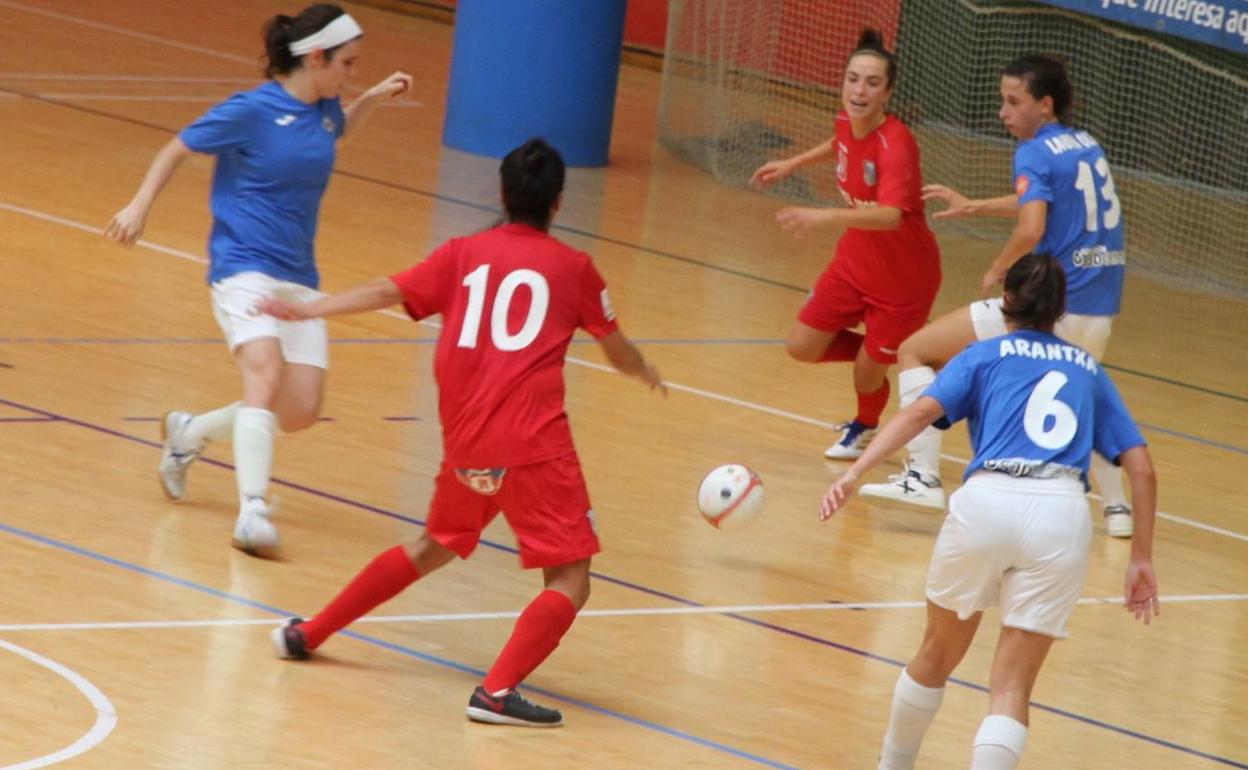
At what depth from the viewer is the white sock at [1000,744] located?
4.77 m

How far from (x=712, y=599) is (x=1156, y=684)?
1388 mm

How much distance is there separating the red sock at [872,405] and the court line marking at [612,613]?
1632 millimetres

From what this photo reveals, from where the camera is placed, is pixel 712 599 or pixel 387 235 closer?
pixel 712 599

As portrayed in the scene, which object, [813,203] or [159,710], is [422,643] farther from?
[813,203]

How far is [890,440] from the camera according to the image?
16.0 feet

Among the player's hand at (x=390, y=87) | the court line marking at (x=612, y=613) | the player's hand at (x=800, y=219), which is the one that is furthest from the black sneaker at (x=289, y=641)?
the player's hand at (x=800, y=219)

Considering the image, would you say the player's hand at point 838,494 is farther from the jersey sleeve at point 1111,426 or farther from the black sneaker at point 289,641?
the black sneaker at point 289,641

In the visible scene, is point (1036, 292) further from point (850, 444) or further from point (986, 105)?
point (986, 105)

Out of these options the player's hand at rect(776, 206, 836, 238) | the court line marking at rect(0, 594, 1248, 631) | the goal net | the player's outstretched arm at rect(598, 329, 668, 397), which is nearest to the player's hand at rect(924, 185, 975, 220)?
the player's hand at rect(776, 206, 836, 238)

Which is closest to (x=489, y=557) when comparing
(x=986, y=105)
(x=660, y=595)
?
(x=660, y=595)

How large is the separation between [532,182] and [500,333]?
1.28 feet

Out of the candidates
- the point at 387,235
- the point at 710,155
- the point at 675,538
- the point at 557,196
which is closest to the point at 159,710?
the point at 557,196

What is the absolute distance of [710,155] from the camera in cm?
1623

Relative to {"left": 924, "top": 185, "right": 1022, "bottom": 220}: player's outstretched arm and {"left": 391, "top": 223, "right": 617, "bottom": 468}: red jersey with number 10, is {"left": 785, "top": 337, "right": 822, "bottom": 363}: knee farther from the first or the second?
{"left": 391, "top": 223, "right": 617, "bottom": 468}: red jersey with number 10
